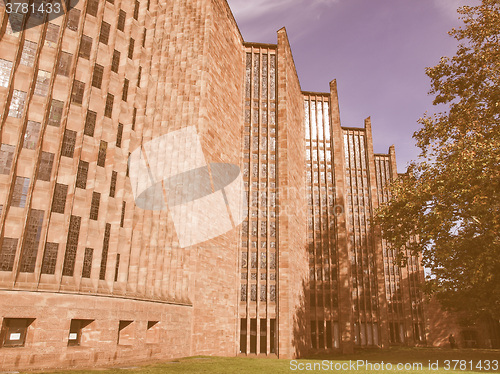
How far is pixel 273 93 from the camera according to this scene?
137 feet

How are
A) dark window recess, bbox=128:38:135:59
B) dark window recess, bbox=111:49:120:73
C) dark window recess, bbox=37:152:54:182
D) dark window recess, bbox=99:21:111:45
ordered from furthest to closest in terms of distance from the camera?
dark window recess, bbox=128:38:135:59, dark window recess, bbox=111:49:120:73, dark window recess, bbox=99:21:111:45, dark window recess, bbox=37:152:54:182

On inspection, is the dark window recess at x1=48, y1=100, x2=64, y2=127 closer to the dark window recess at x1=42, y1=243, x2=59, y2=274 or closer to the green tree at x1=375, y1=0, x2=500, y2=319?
the dark window recess at x1=42, y1=243, x2=59, y2=274

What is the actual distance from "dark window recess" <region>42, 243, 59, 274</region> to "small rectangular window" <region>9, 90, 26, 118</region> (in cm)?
636

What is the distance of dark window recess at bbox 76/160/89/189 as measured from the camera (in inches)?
790

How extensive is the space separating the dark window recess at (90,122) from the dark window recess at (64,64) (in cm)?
229

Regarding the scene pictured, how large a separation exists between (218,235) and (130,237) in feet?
31.6

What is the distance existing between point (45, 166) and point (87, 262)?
517 centimetres

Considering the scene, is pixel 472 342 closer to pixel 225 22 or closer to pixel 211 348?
pixel 211 348

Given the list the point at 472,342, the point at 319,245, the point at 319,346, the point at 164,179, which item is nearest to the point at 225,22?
the point at 164,179

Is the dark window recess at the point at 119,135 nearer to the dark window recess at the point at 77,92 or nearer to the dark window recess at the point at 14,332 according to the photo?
the dark window recess at the point at 77,92

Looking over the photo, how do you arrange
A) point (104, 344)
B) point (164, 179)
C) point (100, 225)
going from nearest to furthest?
point (104, 344), point (100, 225), point (164, 179)

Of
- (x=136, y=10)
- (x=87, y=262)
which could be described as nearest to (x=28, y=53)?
(x=136, y=10)

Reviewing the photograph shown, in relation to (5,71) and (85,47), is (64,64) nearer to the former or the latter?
(85,47)

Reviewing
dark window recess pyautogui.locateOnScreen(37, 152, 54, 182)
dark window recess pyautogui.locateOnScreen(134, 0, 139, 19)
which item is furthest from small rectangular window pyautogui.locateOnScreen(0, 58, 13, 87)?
dark window recess pyautogui.locateOnScreen(134, 0, 139, 19)
